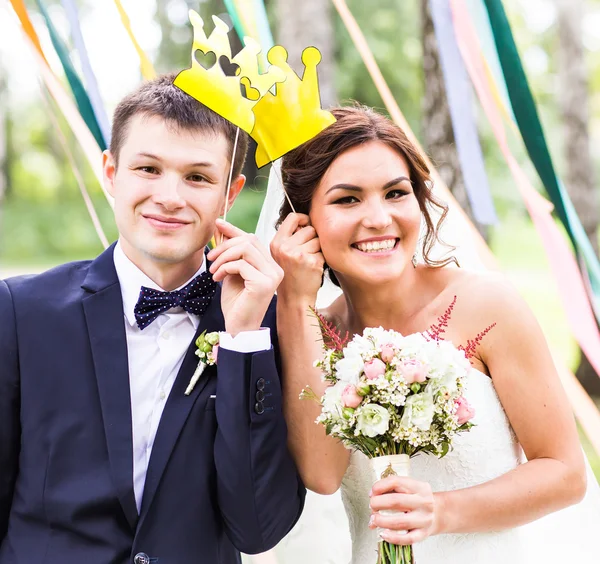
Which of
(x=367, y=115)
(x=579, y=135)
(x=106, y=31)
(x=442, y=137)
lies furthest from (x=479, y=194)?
(x=106, y=31)

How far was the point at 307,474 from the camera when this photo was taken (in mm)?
3012

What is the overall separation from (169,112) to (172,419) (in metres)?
1.07

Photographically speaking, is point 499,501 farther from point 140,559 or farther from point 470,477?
point 140,559

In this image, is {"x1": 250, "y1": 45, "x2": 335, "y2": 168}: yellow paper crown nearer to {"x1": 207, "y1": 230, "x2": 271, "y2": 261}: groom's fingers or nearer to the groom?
the groom

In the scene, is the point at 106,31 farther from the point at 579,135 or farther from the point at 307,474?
the point at 307,474

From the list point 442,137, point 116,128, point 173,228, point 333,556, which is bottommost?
point 333,556

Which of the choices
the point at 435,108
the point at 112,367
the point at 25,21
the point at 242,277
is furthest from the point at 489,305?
the point at 435,108

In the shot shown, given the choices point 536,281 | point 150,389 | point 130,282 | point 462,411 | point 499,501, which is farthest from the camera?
point 536,281

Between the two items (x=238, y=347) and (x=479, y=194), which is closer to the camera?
(x=238, y=347)

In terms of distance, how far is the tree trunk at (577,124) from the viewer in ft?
32.3

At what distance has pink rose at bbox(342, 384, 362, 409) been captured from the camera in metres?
2.52

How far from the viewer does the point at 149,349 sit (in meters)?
2.90

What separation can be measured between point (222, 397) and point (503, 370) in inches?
46.2

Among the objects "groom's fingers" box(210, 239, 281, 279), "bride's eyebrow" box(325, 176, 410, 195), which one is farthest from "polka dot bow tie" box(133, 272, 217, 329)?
"bride's eyebrow" box(325, 176, 410, 195)
